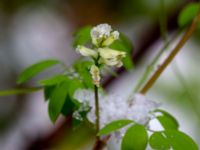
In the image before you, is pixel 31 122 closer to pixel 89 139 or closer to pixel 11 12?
pixel 89 139

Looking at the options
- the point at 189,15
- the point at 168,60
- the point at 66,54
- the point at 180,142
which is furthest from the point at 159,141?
the point at 66,54

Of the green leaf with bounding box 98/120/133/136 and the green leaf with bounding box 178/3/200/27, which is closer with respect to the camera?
the green leaf with bounding box 98/120/133/136

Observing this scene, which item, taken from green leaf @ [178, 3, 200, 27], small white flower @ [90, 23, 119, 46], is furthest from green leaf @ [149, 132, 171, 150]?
green leaf @ [178, 3, 200, 27]

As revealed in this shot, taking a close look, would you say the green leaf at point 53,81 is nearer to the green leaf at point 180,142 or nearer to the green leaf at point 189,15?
the green leaf at point 180,142

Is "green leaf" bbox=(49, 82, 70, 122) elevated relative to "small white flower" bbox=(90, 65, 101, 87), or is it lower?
lower

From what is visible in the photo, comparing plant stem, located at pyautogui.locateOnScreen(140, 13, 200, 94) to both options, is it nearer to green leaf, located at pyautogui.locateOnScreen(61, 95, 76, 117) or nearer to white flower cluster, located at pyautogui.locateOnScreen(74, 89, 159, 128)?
white flower cluster, located at pyautogui.locateOnScreen(74, 89, 159, 128)

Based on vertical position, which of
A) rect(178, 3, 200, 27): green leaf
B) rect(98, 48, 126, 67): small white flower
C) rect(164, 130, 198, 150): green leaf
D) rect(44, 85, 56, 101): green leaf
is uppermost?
rect(178, 3, 200, 27): green leaf
